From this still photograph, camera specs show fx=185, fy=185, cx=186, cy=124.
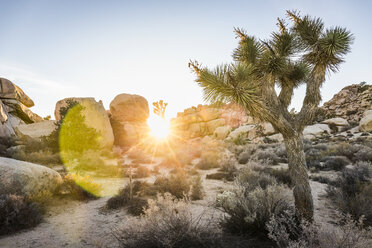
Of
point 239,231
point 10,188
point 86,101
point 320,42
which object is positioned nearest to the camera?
point 239,231

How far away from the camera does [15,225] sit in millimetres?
4098

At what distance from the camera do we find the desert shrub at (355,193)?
421 centimetres

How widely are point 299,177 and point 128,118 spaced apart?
25.1 metres

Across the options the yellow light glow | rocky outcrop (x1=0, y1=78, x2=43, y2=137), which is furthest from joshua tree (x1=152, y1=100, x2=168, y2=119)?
rocky outcrop (x1=0, y1=78, x2=43, y2=137)

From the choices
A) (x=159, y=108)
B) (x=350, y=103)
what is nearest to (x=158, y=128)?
(x=159, y=108)

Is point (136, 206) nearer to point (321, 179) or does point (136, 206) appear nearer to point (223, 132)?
point (321, 179)

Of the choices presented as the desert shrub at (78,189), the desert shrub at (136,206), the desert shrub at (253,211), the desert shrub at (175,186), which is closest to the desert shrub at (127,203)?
the desert shrub at (136,206)

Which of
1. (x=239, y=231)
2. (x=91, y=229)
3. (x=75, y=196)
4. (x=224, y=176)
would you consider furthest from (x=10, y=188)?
(x=224, y=176)

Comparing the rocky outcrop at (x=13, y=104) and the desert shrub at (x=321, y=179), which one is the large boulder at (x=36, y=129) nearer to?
the rocky outcrop at (x=13, y=104)

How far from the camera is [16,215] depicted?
423 cm

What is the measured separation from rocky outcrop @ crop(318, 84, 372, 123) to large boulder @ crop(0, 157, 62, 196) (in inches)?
1488

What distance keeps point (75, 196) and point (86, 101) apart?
16.7m

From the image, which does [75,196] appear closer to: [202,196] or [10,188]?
[10,188]

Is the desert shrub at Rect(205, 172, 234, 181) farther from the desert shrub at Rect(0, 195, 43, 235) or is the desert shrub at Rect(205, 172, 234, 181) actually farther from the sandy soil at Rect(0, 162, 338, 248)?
the desert shrub at Rect(0, 195, 43, 235)
